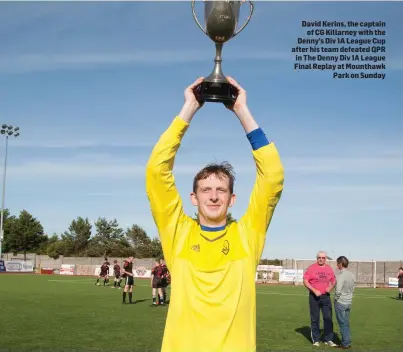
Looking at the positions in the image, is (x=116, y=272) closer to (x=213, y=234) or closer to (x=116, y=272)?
(x=116, y=272)

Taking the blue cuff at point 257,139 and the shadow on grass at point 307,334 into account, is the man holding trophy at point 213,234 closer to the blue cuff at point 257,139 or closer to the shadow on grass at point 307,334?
the blue cuff at point 257,139

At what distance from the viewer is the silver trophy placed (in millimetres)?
3740

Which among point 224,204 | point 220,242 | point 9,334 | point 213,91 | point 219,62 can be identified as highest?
point 219,62

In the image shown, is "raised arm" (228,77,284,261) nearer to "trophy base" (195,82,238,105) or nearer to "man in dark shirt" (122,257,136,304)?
"trophy base" (195,82,238,105)

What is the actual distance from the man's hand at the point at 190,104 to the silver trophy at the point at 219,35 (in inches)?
1.1

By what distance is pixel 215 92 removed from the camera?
3770 mm

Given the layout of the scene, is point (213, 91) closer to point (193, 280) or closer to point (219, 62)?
point (219, 62)

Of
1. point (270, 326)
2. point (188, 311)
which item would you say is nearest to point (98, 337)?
point (270, 326)

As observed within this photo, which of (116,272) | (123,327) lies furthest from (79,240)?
(123,327)

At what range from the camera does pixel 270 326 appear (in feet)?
53.0

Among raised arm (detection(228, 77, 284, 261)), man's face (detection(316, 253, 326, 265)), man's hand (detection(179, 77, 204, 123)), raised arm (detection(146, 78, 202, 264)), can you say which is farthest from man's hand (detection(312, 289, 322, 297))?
man's hand (detection(179, 77, 204, 123))

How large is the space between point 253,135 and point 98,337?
1059 cm

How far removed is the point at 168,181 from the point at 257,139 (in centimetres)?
65

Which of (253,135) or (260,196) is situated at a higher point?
(253,135)
